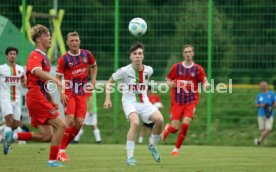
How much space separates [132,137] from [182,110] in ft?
13.0

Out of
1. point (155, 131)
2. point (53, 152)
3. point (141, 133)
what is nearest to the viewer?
point (53, 152)

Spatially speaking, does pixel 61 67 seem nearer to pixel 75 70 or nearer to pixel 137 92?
pixel 75 70

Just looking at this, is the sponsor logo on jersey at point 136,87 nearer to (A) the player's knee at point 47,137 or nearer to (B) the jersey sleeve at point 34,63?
(A) the player's knee at point 47,137

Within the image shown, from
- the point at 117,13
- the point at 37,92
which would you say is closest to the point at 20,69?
the point at 117,13

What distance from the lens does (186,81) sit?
1538 cm

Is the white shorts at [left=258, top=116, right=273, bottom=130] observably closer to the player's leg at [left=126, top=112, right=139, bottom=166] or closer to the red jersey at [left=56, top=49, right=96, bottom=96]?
the red jersey at [left=56, top=49, right=96, bottom=96]

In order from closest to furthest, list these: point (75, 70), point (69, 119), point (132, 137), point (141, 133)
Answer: point (132, 137)
point (69, 119)
point (75, 70)
point (141, 133)

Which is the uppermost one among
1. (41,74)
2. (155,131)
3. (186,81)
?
(41,74)

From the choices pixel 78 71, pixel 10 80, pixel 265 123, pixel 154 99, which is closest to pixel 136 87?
pixel 78 71

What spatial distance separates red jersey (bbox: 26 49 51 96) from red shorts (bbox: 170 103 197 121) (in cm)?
494

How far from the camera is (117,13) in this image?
1962 centimetres

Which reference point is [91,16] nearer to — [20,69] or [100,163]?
[20,69]

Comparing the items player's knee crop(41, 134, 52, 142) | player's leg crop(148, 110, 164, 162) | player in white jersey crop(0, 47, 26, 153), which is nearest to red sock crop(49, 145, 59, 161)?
player's knee crop(41, 134, 52, 142)

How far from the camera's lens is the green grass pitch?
10.5 meters
